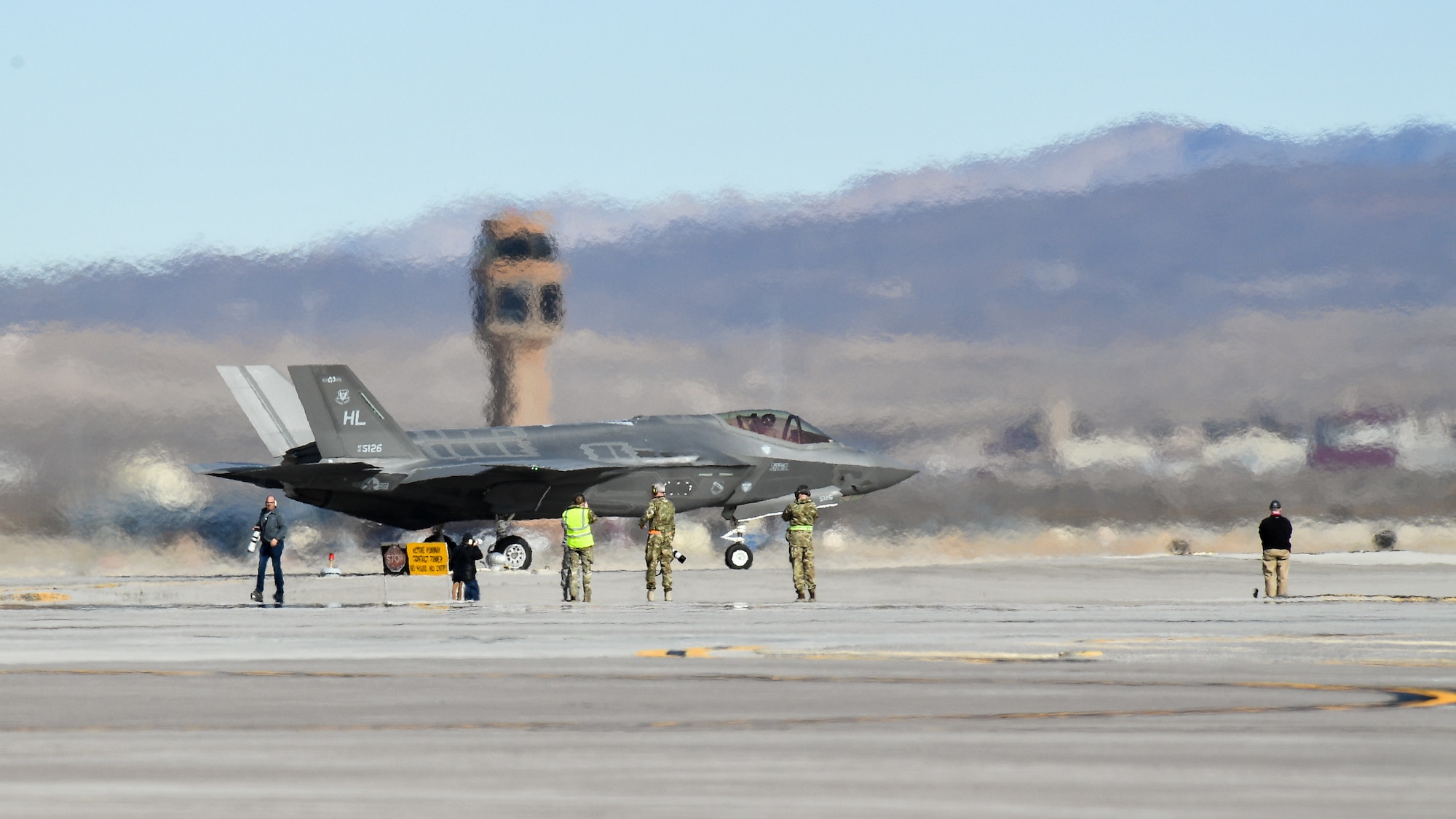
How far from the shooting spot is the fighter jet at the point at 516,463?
156ft

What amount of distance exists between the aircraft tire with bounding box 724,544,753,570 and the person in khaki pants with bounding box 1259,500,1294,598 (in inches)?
696

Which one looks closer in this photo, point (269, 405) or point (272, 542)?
point (272, 542)

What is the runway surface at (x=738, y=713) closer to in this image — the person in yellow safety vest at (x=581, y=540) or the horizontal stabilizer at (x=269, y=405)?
the person in yellow safety vest at (x=581, y=540)

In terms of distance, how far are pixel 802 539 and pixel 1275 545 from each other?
7910mm

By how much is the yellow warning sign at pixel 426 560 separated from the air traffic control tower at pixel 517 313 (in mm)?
10972

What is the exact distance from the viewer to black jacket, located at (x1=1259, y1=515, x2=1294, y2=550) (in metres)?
33.2

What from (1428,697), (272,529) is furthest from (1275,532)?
(1428,697)

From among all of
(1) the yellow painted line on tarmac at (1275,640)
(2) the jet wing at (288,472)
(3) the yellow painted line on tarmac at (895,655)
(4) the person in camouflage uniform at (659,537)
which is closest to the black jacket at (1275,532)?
(4) the person in camouflage uniform at (659,537)

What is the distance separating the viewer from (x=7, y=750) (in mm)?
11961

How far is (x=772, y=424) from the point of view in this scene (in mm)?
51000

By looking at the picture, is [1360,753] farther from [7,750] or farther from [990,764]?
[7,750]

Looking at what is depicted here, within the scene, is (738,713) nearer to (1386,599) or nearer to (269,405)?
(1386,599)

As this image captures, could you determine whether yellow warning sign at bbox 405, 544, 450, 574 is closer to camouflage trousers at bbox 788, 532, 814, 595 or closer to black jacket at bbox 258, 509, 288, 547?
black jacket at bbox 258, 509, 288, 547

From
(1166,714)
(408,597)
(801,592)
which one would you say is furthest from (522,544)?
(1166,714)
